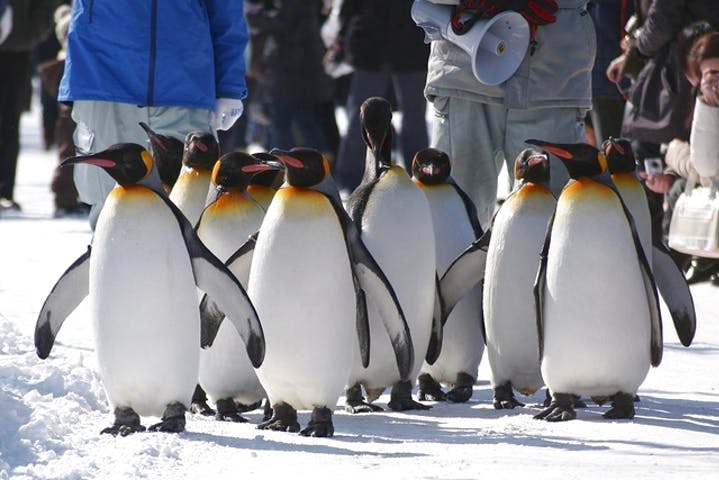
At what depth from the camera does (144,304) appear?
425 cm

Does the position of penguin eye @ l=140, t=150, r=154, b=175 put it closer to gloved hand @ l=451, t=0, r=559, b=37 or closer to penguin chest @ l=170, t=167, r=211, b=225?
penguin chest @ l=170, t=167, r=211, b=225

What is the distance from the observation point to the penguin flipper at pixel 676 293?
4.82 metres

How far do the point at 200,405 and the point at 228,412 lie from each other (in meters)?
0.19

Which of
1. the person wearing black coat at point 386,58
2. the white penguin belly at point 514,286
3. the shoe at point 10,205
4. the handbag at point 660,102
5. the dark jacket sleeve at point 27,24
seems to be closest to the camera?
the white penguin belly at point 514,286

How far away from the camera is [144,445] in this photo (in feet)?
13.1

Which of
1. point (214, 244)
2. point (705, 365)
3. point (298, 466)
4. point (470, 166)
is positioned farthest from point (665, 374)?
point (298, 466)

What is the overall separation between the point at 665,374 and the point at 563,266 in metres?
1.16

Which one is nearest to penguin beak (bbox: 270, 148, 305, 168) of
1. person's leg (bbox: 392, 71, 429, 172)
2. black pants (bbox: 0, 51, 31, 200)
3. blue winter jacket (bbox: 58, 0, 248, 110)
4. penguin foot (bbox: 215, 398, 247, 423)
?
penguin foot (bbox: 215, 398, 247, 423)

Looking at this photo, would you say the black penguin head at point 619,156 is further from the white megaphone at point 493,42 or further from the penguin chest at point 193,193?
the penguin chest at point 193,193

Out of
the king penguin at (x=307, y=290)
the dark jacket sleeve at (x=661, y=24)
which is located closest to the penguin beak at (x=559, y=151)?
the king penguin at (x=307, y=290)

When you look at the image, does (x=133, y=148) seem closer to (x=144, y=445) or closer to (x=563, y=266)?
(x=144, y=445)

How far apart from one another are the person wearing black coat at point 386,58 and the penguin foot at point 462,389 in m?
5.00

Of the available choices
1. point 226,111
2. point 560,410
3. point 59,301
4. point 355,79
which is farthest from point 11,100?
point 560,410

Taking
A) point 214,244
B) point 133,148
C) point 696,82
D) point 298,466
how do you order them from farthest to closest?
1. point 696,82
2. point 214,244
3. point 133,148
4. point 298,466
